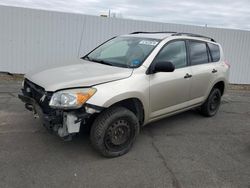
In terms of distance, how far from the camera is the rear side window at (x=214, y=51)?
581 centimetres

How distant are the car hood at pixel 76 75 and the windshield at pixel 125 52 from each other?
0.25 m

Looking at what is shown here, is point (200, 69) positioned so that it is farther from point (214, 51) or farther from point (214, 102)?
point (214, 102)

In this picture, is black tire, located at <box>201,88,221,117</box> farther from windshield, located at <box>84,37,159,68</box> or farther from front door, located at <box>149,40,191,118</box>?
windshield, located at <box>84,37,159,68</box>

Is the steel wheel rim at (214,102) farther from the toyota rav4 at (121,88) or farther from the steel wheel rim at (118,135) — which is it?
the steel wheel rim at (118,135)

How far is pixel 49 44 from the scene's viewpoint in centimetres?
956

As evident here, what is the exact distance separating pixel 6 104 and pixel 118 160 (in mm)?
3519

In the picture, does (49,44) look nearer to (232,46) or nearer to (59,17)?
(59,17)

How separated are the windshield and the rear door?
102 centimetres

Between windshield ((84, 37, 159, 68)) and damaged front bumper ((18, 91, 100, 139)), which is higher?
windshield ((84, 37, 159, 68))

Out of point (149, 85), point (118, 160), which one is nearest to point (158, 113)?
point (149, 85)

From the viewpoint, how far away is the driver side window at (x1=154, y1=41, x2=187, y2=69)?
446 centimetres

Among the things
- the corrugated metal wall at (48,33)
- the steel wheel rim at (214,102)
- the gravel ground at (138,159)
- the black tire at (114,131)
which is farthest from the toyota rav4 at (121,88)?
the corrugated metal wall at (48,33)

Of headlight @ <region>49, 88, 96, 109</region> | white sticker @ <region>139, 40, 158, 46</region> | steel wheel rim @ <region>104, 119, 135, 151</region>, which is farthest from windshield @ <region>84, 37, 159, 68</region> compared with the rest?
headlight @ <region>49, 88, 96, 109</region>

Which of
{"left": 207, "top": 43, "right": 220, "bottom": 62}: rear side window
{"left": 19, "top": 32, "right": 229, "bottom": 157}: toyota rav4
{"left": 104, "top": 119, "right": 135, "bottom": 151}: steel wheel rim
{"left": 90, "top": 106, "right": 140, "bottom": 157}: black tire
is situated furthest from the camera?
{"left": 207, "top": 43, "right": 220, "bottom": 62}: rear side window
